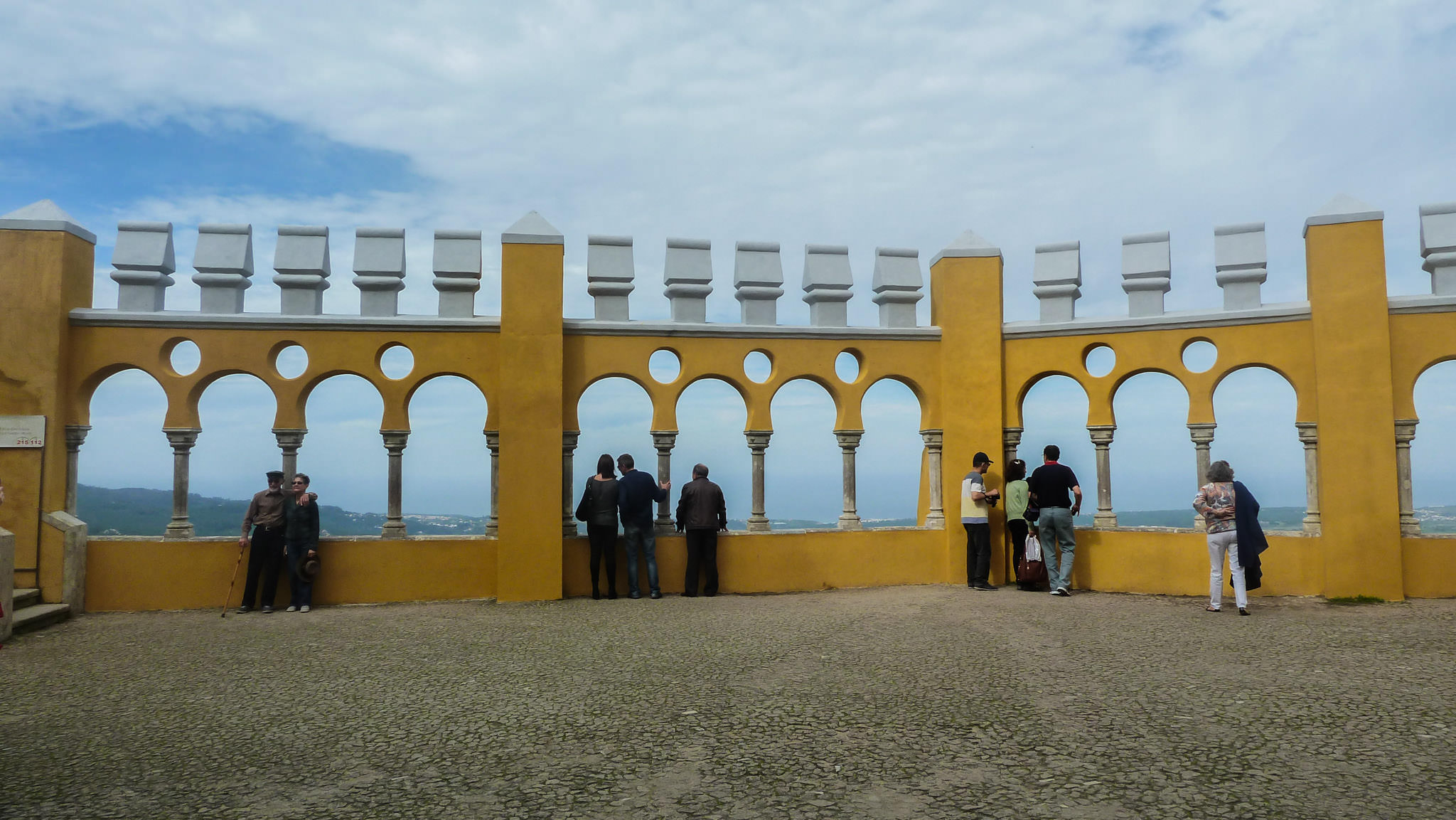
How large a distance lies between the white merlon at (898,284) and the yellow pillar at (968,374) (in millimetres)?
345

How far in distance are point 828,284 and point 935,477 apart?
114 inches

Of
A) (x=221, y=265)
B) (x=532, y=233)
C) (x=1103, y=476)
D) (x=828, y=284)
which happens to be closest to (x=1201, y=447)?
(x=1103, y=476)

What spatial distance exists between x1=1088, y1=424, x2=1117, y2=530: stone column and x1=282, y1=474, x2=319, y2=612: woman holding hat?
9.28m

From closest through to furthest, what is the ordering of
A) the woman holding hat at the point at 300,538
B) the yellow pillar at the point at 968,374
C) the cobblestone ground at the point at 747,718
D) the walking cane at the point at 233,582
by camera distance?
the cobblestone ground at the point at 747,718 < the walking cane at the point at 233,582 < the woman holding hat at the point at 300,538 < the yellow pillar at the point at 968,374

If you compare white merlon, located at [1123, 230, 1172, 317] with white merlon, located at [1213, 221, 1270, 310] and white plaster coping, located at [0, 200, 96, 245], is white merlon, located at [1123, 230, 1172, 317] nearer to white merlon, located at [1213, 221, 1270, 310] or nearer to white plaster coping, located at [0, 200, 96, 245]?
white merlon, located at [1213, 221, 1270, 310]

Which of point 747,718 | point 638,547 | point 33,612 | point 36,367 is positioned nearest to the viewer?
point 747,718

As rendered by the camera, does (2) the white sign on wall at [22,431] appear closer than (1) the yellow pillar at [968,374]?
Yes

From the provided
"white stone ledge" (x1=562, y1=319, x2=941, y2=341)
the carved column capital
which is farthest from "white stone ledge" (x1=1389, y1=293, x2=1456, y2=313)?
the carved column capital

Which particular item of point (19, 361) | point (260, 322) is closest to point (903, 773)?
point (260, 322)

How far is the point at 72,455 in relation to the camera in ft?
33.3

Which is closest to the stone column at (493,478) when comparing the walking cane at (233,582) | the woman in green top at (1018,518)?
the walking cane at (233,582)

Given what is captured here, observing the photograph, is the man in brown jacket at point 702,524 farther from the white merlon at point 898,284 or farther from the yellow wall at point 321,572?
the white merlon at point 898,284

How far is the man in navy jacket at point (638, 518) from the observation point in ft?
33.8

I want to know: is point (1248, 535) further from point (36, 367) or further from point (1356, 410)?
point (36, 367)
